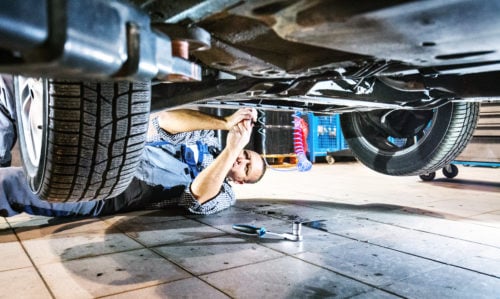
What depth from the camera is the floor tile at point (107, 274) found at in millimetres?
1167

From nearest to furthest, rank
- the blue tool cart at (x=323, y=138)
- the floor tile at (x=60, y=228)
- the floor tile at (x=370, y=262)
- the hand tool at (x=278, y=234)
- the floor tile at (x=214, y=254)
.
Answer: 1. the floor tile at (x=370, y=262)
2. the floor tile at (x=214, y=254)
3. the hand tool at (x=278, y=234)
4. the floor tile at (x=60, y=228)
5. the blue tool cart at (x=323, y=138)

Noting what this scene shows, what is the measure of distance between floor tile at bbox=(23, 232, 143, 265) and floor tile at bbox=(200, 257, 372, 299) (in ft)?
1.75

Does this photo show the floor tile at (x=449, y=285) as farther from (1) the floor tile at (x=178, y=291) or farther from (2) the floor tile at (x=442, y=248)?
(1) the floor tile at (x=178, y=291)

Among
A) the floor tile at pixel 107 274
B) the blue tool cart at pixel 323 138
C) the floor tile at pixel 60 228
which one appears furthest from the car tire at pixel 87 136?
the blue tool cart at pixel 323 138

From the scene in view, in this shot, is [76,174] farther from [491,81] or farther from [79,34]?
[491,81]

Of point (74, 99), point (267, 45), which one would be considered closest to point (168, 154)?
point (74, 99)

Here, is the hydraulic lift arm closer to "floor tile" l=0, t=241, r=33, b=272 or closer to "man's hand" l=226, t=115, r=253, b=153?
"floor tile" l=0, t=241, r=33, b=272

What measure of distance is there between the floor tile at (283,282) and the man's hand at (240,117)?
72 centimetres

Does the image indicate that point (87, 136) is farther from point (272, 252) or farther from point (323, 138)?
point (323, 138)

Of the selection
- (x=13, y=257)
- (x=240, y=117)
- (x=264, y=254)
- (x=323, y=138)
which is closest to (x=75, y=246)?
(x=13, y=257)

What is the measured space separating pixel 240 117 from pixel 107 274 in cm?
90

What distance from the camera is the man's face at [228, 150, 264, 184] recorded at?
2.44m

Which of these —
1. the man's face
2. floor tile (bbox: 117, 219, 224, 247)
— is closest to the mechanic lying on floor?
the man's face

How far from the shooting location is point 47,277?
1264 millimetres
